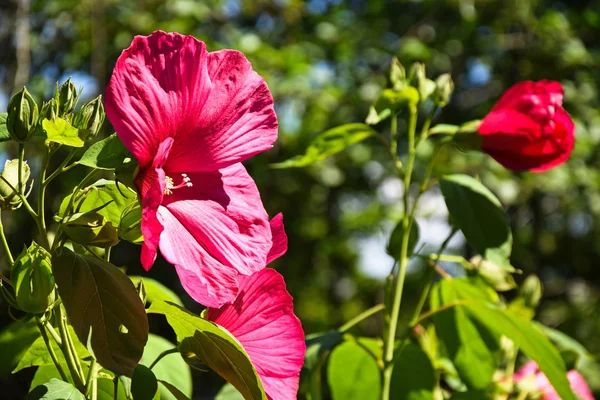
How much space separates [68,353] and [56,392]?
0.09ft

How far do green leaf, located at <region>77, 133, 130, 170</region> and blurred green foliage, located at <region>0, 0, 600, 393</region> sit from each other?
205 centimetres

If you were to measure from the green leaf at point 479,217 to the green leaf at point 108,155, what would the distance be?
389mm

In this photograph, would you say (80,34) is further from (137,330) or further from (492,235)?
(137,330)

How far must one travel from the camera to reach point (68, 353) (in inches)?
18.5

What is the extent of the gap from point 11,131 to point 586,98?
9.49 ft

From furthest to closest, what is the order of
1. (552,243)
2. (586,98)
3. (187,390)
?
(552,243) < (586,98) < (187,390)

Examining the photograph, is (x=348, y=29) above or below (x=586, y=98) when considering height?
above

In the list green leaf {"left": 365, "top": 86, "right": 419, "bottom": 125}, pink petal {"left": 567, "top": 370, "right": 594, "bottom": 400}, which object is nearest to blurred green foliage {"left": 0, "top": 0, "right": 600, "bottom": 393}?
pink petal {"left": 567, "top": 370, "right": 594, "bottom": 400}

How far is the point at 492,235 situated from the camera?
0.77 m

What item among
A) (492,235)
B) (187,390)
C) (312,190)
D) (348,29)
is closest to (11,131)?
(187,390)

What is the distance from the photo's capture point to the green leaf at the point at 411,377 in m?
0.78

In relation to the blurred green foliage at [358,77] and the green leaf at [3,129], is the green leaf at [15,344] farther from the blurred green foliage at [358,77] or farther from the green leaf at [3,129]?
the blurred green foliage at [358,77]

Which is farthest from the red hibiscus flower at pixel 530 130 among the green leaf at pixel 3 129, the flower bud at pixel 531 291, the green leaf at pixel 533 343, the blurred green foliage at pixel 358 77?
the blurred green foliage at pixel 358 77

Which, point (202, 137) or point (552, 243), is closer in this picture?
point (202, 137)
